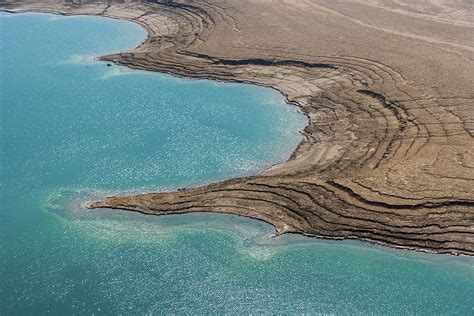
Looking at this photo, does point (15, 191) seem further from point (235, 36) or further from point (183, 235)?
point (235, 36)

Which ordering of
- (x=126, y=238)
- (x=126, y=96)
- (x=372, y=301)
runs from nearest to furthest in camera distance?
(x=372, y=301) < (x=126, y=238) < (x=126, y=96)

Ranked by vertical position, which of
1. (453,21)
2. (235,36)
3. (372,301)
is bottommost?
(372,301)

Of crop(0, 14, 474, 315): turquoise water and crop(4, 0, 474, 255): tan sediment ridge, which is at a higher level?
crop(4, 0, 474, 255): tan sediment ridge

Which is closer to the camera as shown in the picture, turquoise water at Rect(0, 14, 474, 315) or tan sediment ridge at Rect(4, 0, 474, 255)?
turquoise water at Rect(0, 14, 474, 315)

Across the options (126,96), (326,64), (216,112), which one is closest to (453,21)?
(326,64)

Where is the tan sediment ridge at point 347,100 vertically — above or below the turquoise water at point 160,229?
above
